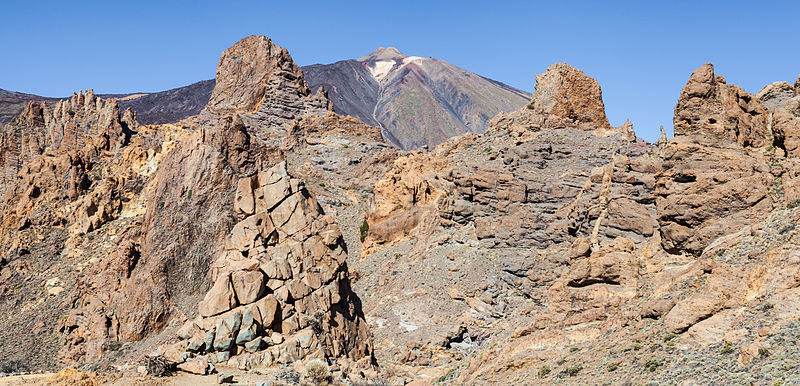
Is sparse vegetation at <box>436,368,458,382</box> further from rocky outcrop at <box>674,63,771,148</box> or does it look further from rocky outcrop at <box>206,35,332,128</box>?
rocky outcrop at <box>206,35,332,128</box>

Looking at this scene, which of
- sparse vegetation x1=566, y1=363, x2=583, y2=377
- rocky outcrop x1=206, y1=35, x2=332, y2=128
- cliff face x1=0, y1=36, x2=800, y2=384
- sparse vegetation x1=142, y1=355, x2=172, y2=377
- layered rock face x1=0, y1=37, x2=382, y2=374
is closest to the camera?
sparse vegetation x1=142, y1=355, x2=172, y2=377

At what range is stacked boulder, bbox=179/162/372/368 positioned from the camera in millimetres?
25562

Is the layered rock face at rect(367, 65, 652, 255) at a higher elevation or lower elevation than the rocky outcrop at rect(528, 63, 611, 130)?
lower

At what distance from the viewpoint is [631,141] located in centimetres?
5441

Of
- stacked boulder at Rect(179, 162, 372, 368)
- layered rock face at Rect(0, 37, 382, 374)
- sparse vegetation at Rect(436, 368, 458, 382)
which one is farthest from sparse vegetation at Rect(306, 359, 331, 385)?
sparse vegetation at Rect(436, 368, 458, 382)

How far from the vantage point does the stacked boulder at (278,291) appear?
83.9 feet

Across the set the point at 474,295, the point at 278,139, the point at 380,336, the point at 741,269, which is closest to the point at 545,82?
the point at 474,295

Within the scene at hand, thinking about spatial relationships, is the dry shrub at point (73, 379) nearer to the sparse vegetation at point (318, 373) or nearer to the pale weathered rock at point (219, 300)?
the pale weathered rock at point (219, 300)

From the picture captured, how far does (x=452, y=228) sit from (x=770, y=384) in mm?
36454

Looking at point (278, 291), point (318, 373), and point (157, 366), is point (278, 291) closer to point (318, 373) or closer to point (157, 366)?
point (318, 373)

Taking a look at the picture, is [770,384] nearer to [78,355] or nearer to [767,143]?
[767,143]

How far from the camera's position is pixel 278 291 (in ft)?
90.3

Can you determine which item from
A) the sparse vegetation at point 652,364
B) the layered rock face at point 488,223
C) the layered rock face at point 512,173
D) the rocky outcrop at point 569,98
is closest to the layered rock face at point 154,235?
the layered rock face at point 488,223

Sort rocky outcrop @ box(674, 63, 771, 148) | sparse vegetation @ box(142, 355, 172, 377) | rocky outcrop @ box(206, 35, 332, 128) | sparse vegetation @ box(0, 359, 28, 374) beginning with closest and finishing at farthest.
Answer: sparse vegetation @ box(142, 355, 172, 377), rocky outcrop @ box(674, 63, 771, 148), sparse vegetation @ box(0, 359, 28, 374), rocky outcrop @ box(206, 35, 332, 128)
